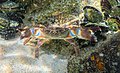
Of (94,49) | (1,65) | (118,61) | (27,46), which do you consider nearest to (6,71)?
(1,65)

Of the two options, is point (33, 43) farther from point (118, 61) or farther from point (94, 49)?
point (118, 61)

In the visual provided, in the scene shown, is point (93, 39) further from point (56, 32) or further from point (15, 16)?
point (15, 16)

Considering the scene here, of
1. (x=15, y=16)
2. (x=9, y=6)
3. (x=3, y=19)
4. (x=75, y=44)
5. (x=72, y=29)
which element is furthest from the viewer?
(x=15, y=16)

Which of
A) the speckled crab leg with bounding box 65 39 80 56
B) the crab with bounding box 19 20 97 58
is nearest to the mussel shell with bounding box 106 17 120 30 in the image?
the crab with bounding box 19 20 97 58

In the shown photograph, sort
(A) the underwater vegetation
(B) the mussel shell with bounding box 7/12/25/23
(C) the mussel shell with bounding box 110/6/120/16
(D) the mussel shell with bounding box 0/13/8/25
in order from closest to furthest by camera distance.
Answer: (A) the underwater vegetation < (C) the mussel shell with bounding box 110/6/120/16 < (D) the mussel shell with bounding box 0/13/8/25 < (B) the mussel shell with bounding box 7/12/25/23

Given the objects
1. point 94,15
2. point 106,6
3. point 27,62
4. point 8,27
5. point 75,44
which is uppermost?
point 106,6

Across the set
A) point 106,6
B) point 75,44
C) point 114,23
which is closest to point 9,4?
point 75,44

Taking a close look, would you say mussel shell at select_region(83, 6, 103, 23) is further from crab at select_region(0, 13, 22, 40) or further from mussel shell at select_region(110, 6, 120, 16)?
crab at select_region(0, 13, 22, 40)

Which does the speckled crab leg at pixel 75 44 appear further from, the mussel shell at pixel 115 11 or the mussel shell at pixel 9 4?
the mussel shell at pixel 9 4

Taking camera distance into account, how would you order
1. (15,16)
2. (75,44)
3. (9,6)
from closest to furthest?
1. (75,44)
2. (9,6)
3. (15,16)
